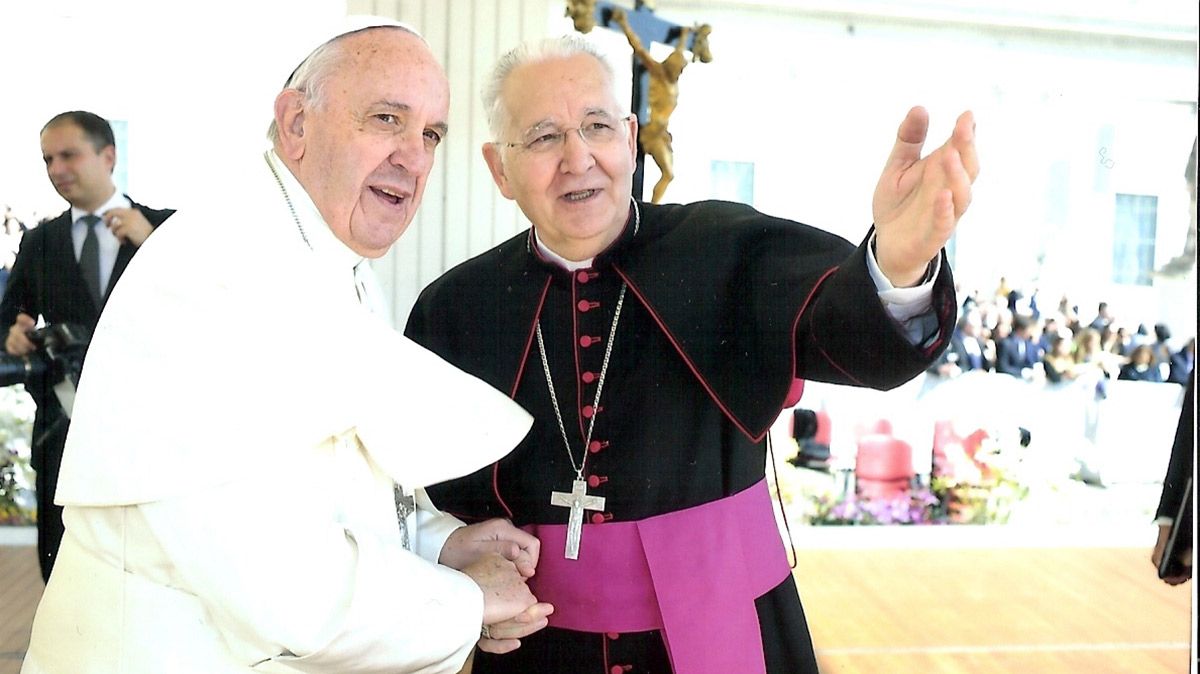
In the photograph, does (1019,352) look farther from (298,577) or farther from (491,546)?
(298,577)

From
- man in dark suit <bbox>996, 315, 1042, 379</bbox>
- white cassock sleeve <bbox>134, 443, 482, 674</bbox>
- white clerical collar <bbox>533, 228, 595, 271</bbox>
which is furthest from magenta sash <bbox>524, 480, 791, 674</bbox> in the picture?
man in dark suit <bbox>996, 315, 1042, 379</bbox>

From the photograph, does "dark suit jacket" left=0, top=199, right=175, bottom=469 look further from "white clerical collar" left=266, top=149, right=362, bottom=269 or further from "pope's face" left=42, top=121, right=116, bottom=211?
"white clerical collar" left=266, top=149, right=362, bottom=269

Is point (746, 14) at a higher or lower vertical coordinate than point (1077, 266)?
higher

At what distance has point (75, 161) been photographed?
58.4 inches

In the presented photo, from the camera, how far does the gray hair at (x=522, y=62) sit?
133 cm

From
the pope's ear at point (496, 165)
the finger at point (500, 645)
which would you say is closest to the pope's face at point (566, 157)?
the pope's ear at point (496, 165)

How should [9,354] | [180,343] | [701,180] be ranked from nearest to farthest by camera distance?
[180,343] → [9,354] → [701,180]

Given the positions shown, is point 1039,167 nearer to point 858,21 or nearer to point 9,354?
point 858,21

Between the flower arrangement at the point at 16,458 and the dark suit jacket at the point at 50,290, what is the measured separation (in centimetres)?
2

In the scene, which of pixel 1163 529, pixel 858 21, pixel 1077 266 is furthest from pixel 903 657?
pixel 858 21

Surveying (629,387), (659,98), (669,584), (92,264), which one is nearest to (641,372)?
(629,387)

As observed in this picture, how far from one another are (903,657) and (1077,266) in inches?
31.3

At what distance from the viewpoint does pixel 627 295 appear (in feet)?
4.66

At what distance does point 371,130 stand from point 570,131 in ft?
0.95
